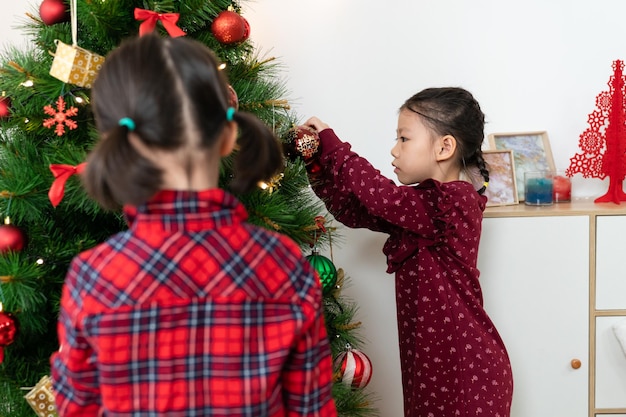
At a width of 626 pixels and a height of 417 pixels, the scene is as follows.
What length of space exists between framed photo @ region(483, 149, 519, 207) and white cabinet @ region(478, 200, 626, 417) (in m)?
0.11

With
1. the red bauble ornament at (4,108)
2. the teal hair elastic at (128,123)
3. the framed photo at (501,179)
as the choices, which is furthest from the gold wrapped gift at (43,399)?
the framed photo at (501,179)

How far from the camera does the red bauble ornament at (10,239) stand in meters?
1.10

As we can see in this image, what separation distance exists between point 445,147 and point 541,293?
54 centimetres

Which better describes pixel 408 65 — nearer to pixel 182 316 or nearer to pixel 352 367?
pixel 352 367

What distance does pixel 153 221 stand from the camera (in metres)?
0.79

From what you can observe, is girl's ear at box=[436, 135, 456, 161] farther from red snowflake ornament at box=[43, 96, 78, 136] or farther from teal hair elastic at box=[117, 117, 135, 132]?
teal hair elastic at box=[117, 117, 135, 132]

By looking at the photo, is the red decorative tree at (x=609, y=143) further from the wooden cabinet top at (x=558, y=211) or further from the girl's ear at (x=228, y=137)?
the girl's ear at (x=228, y=137)

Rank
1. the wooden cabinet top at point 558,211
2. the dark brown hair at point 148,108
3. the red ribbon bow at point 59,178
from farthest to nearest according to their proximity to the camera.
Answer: the wooden cabinet top at point 558,211 < the red ribbon bow at point 59,178 < the dark brown hair at point 148,108

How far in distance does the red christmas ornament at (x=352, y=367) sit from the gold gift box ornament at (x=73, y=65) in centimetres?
75

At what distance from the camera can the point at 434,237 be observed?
1.47 metres

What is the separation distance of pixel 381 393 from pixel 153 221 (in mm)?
1286

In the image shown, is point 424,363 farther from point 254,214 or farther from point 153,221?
point 153,221

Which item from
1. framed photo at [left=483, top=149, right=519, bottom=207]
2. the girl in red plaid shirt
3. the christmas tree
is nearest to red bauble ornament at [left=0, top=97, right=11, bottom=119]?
the christmas tree

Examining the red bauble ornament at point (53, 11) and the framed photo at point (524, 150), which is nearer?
the red bauble ornament at point (53, 11)
